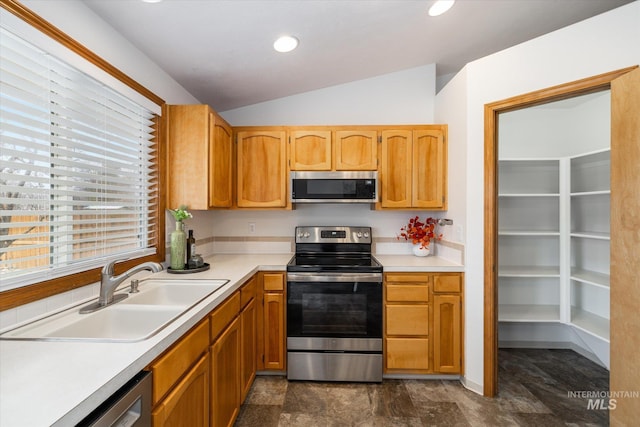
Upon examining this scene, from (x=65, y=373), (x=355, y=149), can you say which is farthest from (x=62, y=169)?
(x=355, y=149)

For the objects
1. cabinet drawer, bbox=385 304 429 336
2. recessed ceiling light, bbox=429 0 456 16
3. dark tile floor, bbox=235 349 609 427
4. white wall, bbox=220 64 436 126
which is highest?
recessed ceiling light, bbox=429 0 456 16

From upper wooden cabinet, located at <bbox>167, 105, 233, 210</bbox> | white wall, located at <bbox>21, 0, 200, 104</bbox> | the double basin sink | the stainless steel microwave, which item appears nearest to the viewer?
the double basin sink

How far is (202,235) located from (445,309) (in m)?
2.18

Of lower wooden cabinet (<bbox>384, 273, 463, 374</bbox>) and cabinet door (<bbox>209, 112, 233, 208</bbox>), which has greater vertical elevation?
cabinet door (<bbox>209, 112, 233, 208</bbox>)

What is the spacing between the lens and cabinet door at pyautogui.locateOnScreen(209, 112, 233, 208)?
6.90ft

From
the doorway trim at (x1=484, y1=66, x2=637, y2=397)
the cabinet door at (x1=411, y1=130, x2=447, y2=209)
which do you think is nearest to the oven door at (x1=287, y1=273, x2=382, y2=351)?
the doorway trim at (x1=484, y1=66, x2=637, y2=397)

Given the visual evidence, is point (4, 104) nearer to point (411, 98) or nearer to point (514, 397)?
point (411, 98)

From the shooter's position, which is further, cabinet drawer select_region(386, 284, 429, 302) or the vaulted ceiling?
cabinet drawer select_region(386, 284, 429, 302)

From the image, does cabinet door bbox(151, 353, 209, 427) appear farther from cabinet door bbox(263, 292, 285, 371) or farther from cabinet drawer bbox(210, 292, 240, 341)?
cabinet door bbox(263, 292, 285, 371)

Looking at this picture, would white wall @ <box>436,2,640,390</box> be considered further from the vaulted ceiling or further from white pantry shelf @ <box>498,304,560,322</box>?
white pantry shelf @ <box>498,304,560,322</box>

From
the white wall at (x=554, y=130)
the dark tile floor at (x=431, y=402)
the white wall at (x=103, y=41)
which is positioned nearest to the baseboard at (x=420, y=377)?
the dark tile floor at (x=431, y=402)

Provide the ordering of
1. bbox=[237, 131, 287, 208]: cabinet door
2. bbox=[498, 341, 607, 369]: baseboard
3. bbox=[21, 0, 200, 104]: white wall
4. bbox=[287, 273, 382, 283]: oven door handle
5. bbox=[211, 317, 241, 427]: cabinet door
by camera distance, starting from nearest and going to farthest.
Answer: bbox=[21, 0, 200, 104]: white wall, bbox=[211, 317, 241, 427]: cabinet door, bbox=[287, 273, 382, 283]: oven door handle, bbox=[237, 131, 287, 208]: cabinet door, bbox=[498, 341, 607, 369]: baseboard

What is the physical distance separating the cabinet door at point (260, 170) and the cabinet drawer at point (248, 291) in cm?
Answer: 74

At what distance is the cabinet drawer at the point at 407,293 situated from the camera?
88.6 inches
